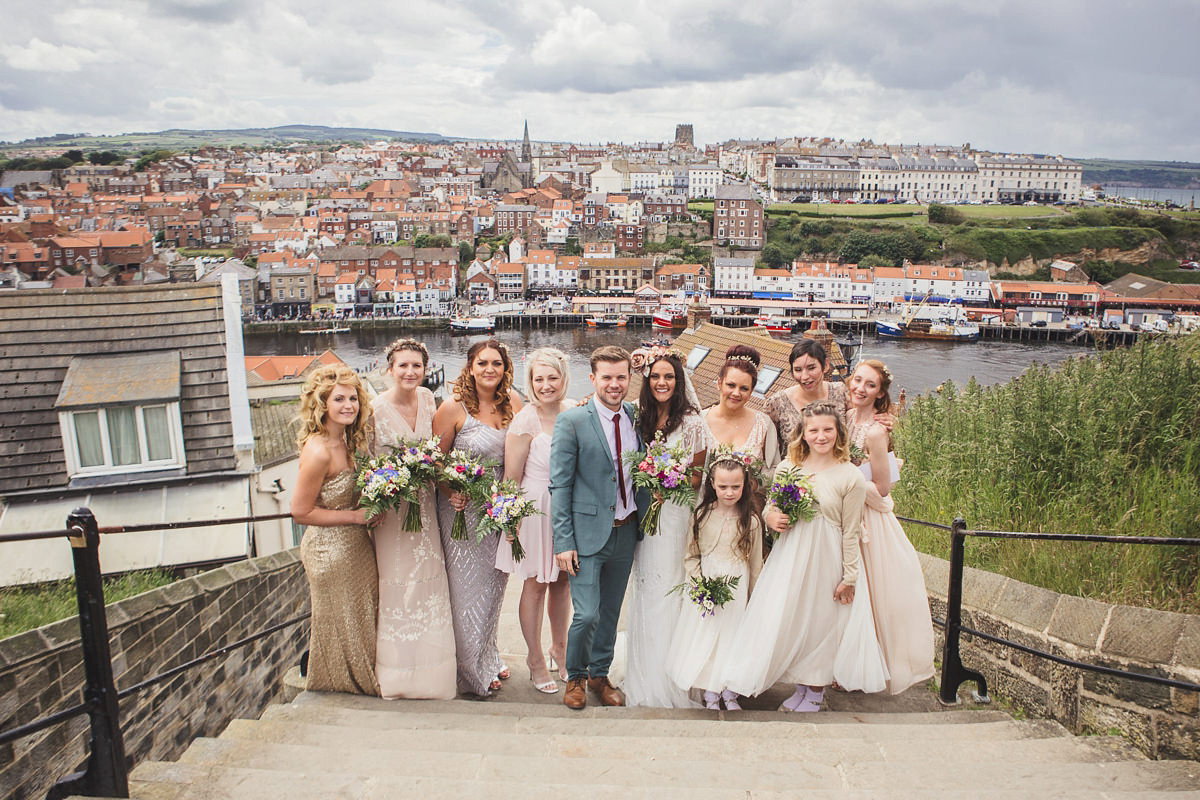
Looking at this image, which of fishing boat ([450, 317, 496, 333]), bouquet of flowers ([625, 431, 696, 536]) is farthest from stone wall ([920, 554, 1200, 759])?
fishing boat ([450, 317, 496, 333])

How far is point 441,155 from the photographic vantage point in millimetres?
162000

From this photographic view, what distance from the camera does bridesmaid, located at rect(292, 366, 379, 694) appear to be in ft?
10.0

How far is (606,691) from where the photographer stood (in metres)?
3.37

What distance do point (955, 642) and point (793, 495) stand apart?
90 cm

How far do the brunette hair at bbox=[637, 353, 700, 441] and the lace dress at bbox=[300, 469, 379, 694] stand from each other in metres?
1.26

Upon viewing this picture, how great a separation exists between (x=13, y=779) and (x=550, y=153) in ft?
541

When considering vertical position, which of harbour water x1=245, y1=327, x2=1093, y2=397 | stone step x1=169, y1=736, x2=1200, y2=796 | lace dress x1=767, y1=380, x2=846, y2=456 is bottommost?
harbour water x1=245, y1=327, x2=1093, y2=397

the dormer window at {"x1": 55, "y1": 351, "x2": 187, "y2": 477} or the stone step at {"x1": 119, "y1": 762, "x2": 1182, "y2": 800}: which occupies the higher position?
the dormer window at {"x1": 55, "y1": 351, "x2": 187, "y2": 477}

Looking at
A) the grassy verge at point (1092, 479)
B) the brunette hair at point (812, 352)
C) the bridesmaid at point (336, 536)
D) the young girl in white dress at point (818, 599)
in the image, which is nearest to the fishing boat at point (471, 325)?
the grassy verge at point (1092, 479)

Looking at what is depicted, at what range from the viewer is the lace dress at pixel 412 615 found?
323 centimetres

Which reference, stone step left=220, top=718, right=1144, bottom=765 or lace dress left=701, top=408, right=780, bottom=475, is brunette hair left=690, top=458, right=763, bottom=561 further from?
stone step left=220, top=718, right=1144, bottom=765

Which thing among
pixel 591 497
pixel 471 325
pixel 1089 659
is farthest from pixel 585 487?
pixel 471 325

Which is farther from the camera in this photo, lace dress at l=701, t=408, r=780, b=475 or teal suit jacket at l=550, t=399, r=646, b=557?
lace dress at l=701, t=408, r=780, b=475

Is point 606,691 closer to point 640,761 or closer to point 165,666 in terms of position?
point 640,761
